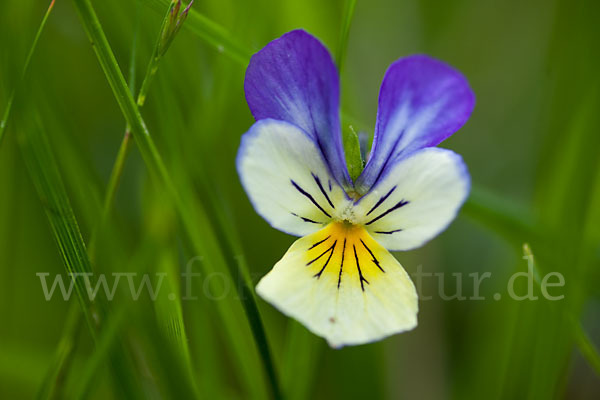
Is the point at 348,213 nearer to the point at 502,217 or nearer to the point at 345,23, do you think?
the point at 345,23

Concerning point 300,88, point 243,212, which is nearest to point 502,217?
point 300,88

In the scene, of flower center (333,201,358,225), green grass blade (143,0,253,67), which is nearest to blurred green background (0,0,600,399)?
green grass blade (143,0,253,67)

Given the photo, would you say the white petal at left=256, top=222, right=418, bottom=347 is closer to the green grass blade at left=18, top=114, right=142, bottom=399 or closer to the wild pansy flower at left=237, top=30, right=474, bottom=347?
the wild pansy flower at left=237, top=30, right=474, bottom=347

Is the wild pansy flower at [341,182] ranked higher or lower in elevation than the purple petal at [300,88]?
lower

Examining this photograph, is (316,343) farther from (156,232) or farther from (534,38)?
(534,38)

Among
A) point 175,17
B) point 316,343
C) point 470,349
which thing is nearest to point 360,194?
point 175,17

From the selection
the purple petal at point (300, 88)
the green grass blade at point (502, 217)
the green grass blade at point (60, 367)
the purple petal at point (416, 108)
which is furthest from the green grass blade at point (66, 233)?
the green grass blade at point (502, 217)

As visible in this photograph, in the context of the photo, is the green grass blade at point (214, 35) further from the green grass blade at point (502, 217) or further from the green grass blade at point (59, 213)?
the green grass blade at point (502, 217)

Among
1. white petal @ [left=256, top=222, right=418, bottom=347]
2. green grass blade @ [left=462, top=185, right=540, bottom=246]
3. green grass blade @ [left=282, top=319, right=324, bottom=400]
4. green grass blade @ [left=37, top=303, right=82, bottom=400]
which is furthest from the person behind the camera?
green grass blade @ [left=462, top=185, right=540, bottom=246]
